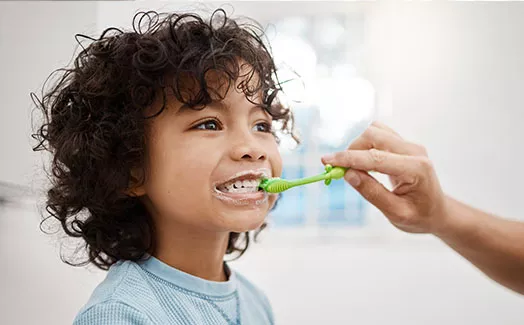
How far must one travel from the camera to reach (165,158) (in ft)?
2.46

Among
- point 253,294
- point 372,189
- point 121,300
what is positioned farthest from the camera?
point 253,294

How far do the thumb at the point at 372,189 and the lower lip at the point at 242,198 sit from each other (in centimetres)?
12

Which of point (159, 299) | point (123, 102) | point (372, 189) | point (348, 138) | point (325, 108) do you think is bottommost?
point (348, 138)

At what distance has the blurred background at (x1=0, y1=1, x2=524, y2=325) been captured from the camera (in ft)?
3.07

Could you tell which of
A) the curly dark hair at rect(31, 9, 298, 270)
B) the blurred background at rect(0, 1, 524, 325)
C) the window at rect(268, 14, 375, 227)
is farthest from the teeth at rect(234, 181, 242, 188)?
the window at rect(268, 14, 375, 227)

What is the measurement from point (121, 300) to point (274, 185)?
23 cm

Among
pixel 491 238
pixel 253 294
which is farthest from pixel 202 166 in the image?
pixel 491 238

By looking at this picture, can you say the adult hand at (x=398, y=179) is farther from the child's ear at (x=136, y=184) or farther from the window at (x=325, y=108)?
the window at (x=325, y=108)

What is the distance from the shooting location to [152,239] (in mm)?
822

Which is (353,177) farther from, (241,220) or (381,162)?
(241,220)

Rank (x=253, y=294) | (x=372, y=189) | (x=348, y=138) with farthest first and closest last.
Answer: (x=348, y=138) < (x=253, y=294) < (x=372, y=189)

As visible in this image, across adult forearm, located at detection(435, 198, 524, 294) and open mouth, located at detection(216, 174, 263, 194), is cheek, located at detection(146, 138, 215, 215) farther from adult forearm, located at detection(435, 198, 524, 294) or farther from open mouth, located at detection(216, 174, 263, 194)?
adult forearm, located at detection(435, 198, 524, 294)

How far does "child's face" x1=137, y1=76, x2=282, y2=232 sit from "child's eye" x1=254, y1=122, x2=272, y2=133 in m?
0.04

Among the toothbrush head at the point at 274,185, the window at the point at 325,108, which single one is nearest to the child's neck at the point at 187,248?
the toothbrush head at the point at 274,185
